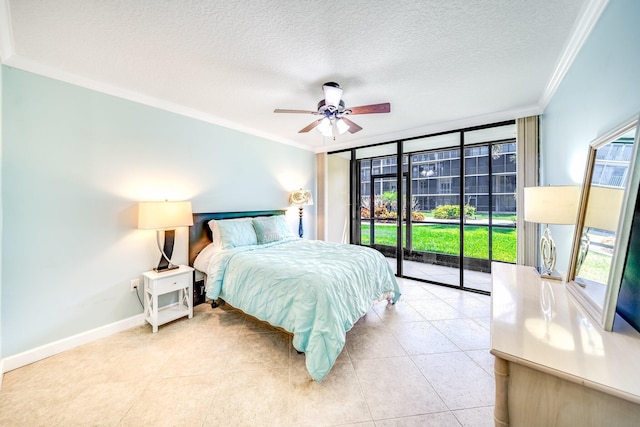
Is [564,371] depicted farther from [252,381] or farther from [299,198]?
[299,198]

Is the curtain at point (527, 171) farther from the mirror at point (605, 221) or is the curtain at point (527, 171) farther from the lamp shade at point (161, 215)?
the lamp shade at point (161, 215)

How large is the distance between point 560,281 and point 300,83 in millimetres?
2774

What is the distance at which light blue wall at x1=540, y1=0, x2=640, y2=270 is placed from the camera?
1199mm

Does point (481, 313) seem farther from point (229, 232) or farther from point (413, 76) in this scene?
point (229, 232)

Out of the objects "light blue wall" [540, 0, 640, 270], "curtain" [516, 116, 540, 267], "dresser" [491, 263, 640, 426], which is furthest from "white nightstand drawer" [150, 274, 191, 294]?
"curtain" [516, 116, 540, 267]

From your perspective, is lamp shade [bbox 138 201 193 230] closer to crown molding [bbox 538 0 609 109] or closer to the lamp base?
the lamp base

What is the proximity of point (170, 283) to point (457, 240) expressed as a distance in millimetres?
4203

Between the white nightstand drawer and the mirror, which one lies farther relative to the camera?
the white nightstand drawer

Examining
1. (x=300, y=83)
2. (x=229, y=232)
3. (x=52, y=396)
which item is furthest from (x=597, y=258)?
(x=52, y=396)

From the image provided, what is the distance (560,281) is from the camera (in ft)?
5.64

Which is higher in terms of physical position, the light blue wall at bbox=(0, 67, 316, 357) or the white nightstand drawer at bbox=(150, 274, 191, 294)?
the light blue wall at bbox=(0, 67, 316, 357)

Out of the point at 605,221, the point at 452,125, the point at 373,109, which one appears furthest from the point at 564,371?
the point at 452,125

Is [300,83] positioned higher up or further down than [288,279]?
higher up

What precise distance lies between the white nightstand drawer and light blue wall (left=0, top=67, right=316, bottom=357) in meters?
0.38
